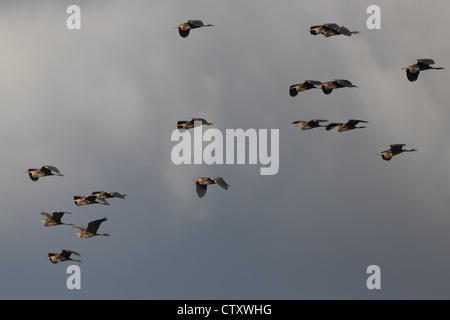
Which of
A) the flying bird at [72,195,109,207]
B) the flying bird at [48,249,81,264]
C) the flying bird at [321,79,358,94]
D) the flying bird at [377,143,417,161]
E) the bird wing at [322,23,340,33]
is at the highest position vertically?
the bird wing at [322,23,340,33]

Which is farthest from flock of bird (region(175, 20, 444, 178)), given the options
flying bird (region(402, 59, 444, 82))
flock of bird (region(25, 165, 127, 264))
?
flock of bird (region(25, 165, 127, 264))

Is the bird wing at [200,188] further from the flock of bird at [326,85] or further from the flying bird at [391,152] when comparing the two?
the flying bird at [391,152]

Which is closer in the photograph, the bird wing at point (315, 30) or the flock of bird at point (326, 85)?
the flock of bird at point (326, 85)

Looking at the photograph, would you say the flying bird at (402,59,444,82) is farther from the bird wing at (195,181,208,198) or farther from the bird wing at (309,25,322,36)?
the bird wing at (195,181,208,198)

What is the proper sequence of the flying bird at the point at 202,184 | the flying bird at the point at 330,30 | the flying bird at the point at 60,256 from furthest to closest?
1. the flying bird at the point at 60,256
2. the flying bird at the point at 330,30
3. the flying bird at the point at 202,184

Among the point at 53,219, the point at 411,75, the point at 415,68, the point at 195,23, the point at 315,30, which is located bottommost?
the point at 53,219

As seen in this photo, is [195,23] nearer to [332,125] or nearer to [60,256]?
[332,125]

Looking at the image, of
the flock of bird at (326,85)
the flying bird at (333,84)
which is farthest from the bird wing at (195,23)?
the flying bird at (333,84)

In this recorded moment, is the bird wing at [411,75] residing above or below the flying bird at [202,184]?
above

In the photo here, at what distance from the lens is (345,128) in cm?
17888

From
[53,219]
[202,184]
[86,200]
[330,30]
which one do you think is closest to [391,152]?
[330,30]

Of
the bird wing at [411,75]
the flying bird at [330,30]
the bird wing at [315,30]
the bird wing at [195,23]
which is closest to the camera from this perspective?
the bird wing at [411,75]

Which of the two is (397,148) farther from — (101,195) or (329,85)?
(101,195)
